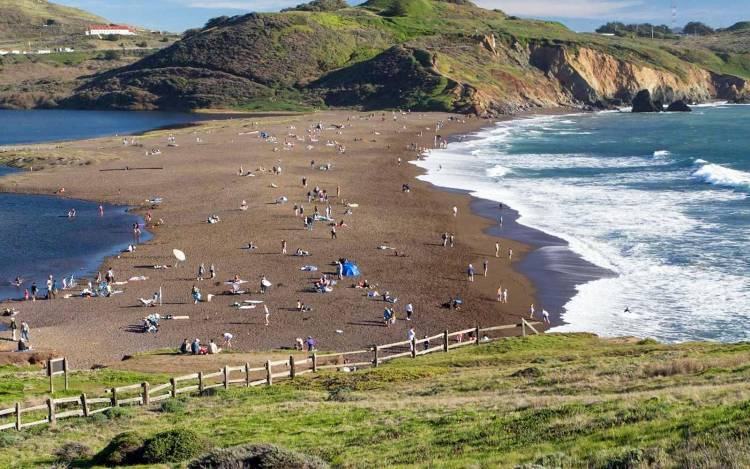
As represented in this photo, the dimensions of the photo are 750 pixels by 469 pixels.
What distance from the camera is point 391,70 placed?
150375mm

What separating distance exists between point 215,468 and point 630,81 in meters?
164

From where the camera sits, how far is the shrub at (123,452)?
14.6 meters

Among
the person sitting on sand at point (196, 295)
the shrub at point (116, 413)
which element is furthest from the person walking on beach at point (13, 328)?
the shrub at point (116, 413)

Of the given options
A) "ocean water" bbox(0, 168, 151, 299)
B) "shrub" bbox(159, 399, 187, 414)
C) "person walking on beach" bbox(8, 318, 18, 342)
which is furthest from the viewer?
"ocean water" bbox(0, 168, 151, 299)

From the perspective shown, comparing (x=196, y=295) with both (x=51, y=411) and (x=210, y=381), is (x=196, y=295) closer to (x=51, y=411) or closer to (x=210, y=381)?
(x=210, y=381)

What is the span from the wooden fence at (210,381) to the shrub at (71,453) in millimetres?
2613

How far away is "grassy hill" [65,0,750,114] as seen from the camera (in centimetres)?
14662

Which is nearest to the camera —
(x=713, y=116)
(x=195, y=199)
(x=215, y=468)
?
(x=215, y=468)

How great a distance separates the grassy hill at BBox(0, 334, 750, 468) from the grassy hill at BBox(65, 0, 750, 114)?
4488 inches

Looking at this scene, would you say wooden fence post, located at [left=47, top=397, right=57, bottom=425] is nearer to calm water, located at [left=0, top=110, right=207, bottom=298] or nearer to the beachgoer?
the beachgoer

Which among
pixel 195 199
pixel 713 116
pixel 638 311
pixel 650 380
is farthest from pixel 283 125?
pixel 650 380

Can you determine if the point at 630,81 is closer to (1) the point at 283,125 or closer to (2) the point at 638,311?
(1) the point at 283,125

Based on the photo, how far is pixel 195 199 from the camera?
2314 inches

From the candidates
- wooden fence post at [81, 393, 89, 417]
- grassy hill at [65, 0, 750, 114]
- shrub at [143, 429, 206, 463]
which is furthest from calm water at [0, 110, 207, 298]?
grassy hill at [65, 0, 750, 114]
